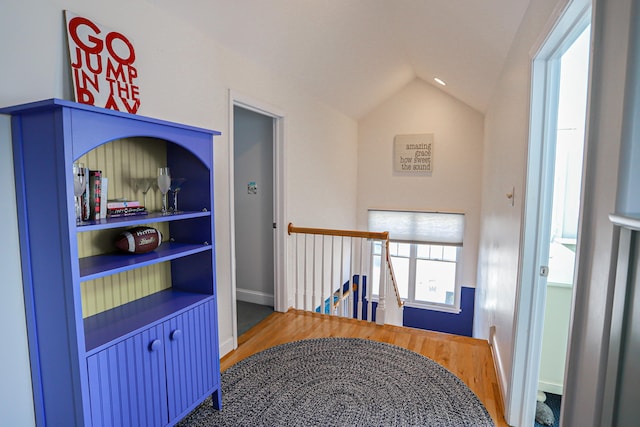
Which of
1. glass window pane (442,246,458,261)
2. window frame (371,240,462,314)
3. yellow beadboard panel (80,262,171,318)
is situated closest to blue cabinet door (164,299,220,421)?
yellow beadboard panel (80,262,171,318)

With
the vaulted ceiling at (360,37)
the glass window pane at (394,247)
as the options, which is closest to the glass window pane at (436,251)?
the glass window pane at (394,247)

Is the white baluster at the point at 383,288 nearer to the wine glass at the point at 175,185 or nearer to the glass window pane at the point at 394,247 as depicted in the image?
the wine glass at the point at 175,185

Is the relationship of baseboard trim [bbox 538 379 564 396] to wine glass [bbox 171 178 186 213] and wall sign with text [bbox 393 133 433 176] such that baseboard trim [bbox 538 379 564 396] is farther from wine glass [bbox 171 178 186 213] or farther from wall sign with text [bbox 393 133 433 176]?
wall sign with text [bbox 393 133 433 176]

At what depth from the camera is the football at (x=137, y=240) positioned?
5.55 feet

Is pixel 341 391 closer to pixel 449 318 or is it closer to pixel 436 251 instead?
pixel 436 251

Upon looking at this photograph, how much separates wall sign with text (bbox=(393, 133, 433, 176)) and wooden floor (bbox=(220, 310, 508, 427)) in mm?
3398

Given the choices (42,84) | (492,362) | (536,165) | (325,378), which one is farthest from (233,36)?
(492,362)

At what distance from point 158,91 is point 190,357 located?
1.56 meters

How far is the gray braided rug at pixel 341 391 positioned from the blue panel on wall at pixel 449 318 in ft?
12.0

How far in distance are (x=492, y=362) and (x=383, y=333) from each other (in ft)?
2.98

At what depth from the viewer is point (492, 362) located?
2668 mm

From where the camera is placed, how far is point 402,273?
6.41 m

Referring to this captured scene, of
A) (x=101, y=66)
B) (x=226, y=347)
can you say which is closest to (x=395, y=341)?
(x=226, y=347)

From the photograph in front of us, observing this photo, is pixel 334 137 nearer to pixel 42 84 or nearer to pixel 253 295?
pixel 253 295
